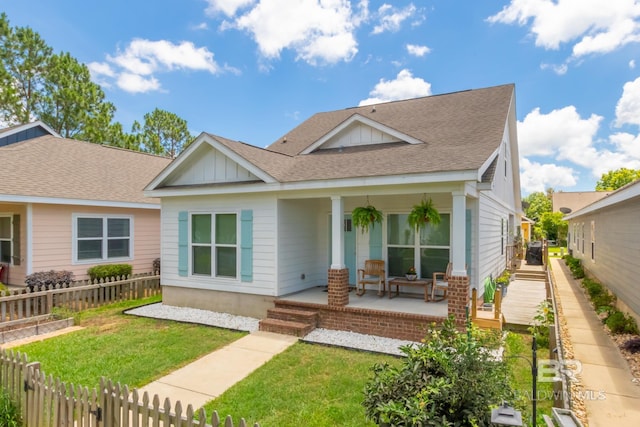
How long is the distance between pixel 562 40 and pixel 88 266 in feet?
67.4

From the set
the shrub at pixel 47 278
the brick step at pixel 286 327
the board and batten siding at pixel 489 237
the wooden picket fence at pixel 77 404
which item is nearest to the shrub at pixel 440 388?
the wooden picket fence at pixel 77 404

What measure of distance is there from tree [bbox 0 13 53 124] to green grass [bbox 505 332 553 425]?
29.3 meters

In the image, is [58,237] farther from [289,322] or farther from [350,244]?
[350,244]

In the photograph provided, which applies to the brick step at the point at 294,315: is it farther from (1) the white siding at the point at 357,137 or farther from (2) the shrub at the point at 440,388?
(1) the white siding at the point at 357,137

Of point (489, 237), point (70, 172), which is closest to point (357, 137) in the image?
point (489, 237)

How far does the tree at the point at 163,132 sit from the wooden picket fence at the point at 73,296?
26261 mm

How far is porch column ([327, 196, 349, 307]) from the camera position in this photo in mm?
7887

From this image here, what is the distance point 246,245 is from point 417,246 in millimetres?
4352

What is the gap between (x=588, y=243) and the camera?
16.1 meters

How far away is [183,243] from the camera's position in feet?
32.5

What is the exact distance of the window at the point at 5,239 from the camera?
11.7m

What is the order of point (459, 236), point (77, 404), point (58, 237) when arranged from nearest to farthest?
point (77, 404), point (459, 236), point (58, 237)

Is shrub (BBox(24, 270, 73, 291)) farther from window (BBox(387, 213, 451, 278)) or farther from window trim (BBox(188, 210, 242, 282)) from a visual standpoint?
window (BBox(387, 213, 451, 278))

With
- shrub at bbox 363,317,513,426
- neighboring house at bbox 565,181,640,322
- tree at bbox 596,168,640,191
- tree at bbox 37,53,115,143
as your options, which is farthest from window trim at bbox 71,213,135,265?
tree at bbox 596,168,640,191
